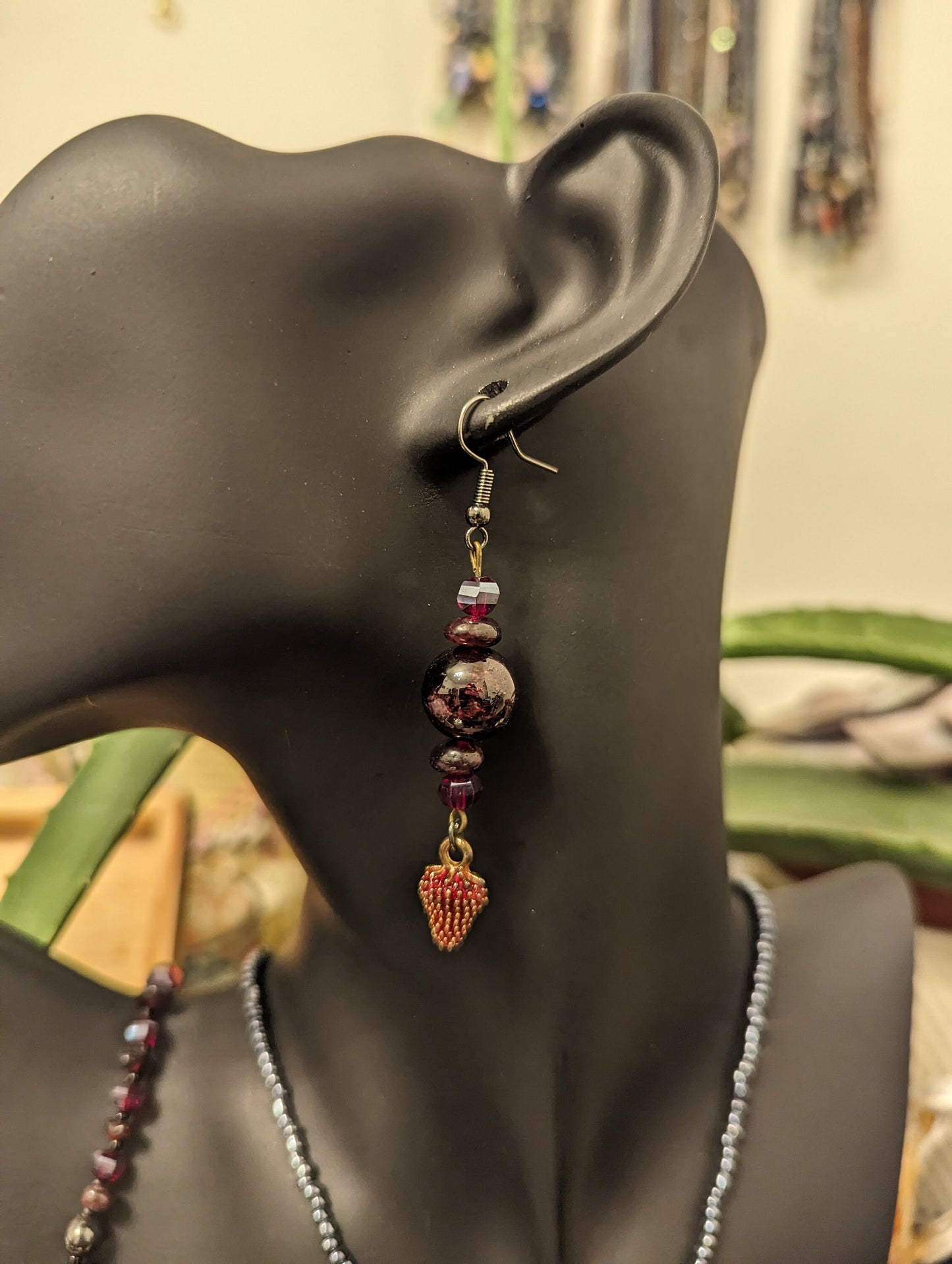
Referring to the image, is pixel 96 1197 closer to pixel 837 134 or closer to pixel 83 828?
pixel 83 828

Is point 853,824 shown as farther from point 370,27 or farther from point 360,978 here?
point 370,27

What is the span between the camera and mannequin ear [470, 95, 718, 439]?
1.29 feet

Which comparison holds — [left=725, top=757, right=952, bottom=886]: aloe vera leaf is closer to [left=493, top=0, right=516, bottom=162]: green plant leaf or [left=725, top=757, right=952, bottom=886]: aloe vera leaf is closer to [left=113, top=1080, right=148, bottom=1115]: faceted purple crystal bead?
[left=113, top=1080, right=148, bottom=1115]: faceted purple crystal bead

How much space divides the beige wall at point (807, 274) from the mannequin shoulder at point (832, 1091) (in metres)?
0.80

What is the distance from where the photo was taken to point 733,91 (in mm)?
1196

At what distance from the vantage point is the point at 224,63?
0.81 m

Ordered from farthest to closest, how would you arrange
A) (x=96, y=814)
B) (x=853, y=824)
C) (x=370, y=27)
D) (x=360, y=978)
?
(x=370, y=27)
(x=853, y=824)
(x=96, y=814)
(x=360, y=978)

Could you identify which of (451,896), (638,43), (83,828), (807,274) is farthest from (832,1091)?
(638,43)

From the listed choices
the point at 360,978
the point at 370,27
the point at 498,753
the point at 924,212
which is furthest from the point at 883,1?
the point at 360,978

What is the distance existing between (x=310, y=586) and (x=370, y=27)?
954 millimetres

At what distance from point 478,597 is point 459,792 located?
0.09 m

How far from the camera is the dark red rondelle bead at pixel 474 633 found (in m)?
0.42

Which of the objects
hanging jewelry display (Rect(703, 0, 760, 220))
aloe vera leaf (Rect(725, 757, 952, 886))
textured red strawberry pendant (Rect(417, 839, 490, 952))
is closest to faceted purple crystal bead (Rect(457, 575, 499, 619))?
textured red strawberry pendant (Rect(417, 839, 490, 952))

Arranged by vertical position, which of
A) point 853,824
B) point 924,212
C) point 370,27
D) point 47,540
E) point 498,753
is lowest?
point 853,824
